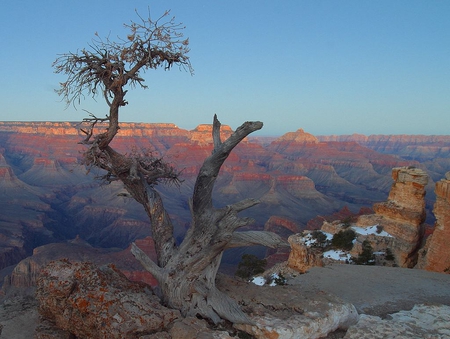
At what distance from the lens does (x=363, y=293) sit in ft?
32.3

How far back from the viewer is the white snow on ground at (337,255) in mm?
22000

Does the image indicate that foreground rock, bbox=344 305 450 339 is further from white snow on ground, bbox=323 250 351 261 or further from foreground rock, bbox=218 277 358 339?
white snow on ground, bbox=323 250 351 261

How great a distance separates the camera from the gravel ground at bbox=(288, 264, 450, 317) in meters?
8.68

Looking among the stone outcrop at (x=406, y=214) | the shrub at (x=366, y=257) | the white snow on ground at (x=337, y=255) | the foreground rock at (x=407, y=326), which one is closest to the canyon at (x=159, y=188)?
the white snow on ground at (x=337, y=255)

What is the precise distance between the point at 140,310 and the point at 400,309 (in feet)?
20.8

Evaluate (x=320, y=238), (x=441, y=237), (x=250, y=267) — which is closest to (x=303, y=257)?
(x=320, y=238)

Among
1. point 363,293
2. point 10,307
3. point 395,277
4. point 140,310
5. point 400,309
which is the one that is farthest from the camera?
point 395,277

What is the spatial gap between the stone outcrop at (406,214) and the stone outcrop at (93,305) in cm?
1970

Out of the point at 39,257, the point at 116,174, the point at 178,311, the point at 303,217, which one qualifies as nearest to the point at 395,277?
the point at 178,311

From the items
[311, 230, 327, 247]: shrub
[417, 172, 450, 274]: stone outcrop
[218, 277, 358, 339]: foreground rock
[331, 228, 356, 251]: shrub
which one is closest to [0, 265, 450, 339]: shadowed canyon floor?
[218, 277, 358, 339]: foreground rock

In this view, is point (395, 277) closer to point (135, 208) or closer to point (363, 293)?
point (363, 293)

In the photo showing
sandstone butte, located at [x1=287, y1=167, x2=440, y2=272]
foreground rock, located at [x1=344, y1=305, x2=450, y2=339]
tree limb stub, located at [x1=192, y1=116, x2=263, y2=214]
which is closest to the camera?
foreground rock, located at [x1=344, y1=305, x2=450, y2=339]

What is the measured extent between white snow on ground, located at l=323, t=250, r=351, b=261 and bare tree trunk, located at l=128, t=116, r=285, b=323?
17.5 meters

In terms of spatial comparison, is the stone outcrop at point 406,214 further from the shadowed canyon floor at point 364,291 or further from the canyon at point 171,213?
the shadowed canyon floor at point 364,291
